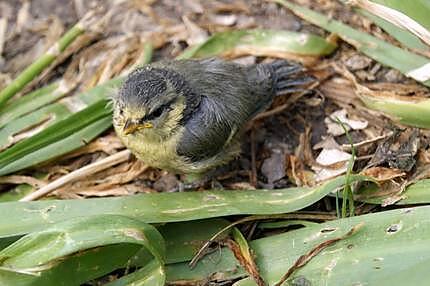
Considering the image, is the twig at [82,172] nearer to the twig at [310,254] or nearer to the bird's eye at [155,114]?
the bird's eye at [155,114]

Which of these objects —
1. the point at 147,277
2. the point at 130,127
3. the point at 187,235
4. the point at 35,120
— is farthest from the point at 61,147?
the point at 147,277

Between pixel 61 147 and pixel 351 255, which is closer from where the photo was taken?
pixel 351 255

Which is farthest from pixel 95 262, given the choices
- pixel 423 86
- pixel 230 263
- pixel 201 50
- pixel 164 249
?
pixel 423 86

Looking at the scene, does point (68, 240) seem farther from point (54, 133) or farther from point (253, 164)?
point (253, 164)

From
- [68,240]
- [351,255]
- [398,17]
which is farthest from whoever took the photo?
[398,17]

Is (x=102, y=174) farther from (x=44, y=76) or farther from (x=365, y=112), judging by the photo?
(x=365, y=112)

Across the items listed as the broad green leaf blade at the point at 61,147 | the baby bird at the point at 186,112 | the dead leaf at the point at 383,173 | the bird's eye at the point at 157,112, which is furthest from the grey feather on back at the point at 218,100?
the dead leaf at the point at 383,173
